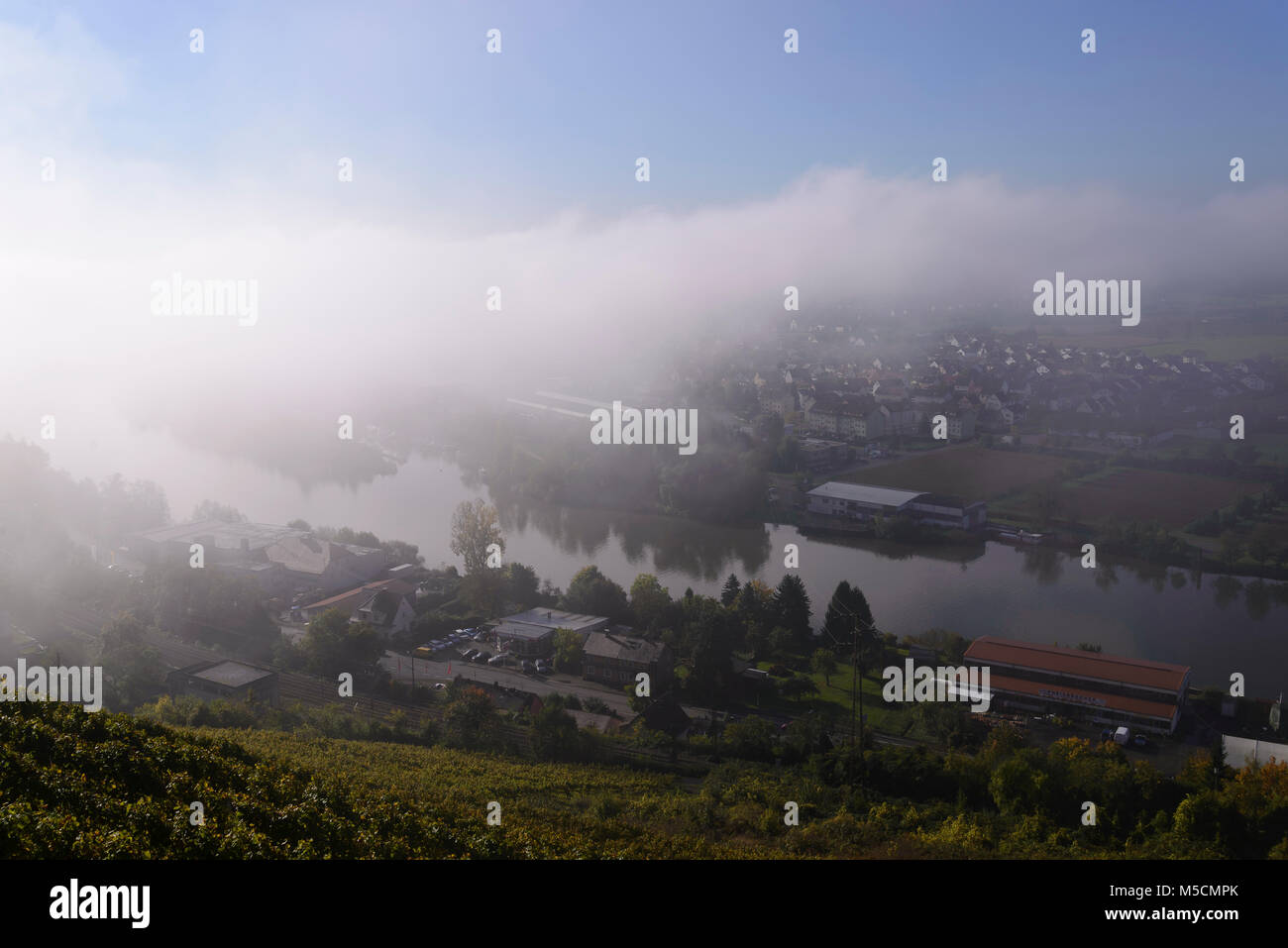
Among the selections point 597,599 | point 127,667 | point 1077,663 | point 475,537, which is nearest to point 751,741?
point 1077,663

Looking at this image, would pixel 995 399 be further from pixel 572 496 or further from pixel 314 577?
pixel 314 577

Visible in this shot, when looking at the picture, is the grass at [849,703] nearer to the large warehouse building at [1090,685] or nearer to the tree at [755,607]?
the tree at [755,607]

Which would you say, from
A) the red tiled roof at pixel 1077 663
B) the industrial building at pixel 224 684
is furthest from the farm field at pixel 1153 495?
the industrial building at pixel 224 684

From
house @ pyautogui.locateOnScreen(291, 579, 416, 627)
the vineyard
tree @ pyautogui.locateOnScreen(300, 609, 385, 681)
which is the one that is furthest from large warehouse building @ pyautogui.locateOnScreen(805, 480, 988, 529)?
tree @ pyautogui.locateOnScreen(300, 609, 385, 681)

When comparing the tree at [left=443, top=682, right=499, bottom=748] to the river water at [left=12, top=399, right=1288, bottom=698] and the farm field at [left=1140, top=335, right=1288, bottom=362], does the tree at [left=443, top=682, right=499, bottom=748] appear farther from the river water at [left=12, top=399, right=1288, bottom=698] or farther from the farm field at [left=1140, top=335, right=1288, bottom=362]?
the farm field at [left=1140, top=335, right=1288, bottom=362]

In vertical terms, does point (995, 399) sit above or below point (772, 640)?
above

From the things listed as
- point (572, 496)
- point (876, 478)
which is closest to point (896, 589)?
point (876, 478)
